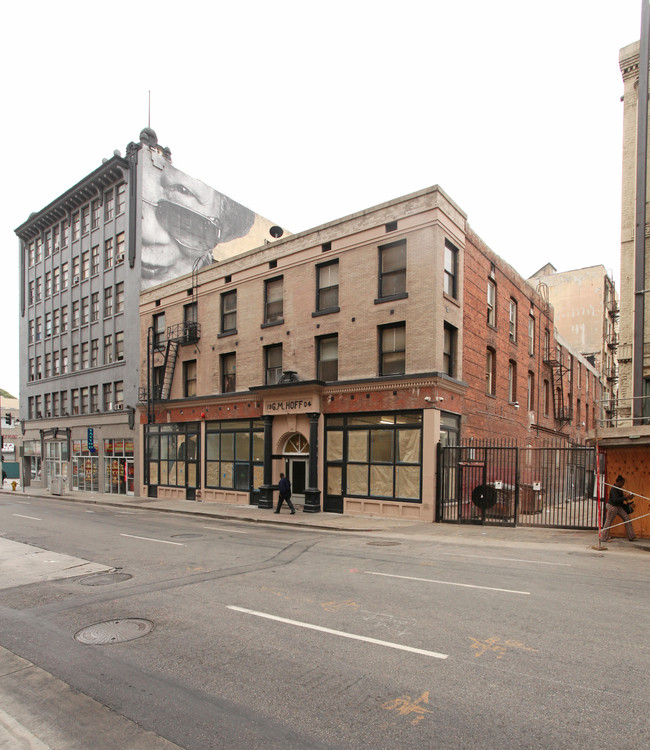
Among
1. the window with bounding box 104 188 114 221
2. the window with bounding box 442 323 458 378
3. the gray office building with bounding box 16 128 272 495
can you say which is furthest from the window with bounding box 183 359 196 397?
the window with bounding box 442 323 458 378

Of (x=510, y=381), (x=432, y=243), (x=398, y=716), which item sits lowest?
(x=398, y=716)

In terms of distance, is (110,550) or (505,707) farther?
(110,550)

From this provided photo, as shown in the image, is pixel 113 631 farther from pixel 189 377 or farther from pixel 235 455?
pixel 189 377

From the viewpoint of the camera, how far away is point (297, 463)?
2317 centimetres

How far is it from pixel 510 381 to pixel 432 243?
10.4 metres

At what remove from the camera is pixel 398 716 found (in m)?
4.35

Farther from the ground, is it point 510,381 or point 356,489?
point 510,381

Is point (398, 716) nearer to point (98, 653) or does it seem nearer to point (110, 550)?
point (98, 653)

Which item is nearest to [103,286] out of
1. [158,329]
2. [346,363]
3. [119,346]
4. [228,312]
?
[119,346]

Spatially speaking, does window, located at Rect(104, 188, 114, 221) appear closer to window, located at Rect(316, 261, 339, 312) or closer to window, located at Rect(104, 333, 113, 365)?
window, located at Rect(104, 333, 113, 365)

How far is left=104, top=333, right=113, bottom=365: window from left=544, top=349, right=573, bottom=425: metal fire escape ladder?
91.9ft

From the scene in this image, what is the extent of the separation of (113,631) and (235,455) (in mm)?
19169

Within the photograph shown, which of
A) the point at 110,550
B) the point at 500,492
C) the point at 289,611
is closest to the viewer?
the point at 289,611

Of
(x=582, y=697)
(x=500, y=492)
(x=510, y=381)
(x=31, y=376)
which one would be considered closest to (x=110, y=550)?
(x=582, y=697)
